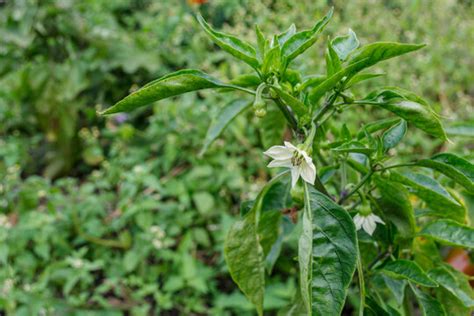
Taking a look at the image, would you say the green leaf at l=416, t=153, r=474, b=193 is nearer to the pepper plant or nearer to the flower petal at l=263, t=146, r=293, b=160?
the pepper plant

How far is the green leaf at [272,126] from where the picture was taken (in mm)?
733

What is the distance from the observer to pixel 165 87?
483mm

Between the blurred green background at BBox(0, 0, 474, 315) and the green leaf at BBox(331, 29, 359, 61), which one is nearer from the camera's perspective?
the green leaf at BBox(331, 29, 359, 61)

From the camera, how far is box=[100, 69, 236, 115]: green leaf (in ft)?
1.57

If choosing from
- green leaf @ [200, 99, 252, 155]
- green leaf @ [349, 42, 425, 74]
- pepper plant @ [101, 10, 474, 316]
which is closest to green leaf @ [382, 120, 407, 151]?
pepper plant @ [101, 10, 474, 316]

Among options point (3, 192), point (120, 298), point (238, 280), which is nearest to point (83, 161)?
point (3, 192)

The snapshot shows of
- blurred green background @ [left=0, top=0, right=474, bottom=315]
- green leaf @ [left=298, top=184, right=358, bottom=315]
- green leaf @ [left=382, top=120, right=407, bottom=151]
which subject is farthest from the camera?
blurred green background @ [left=0, top=0, right=474, bottom=315]

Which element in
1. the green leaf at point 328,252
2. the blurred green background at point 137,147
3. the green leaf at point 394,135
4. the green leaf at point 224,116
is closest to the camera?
the green leaf at point 328,252

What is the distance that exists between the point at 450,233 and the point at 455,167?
0.39ft

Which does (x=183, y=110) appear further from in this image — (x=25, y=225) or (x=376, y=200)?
(x=376, y=200)

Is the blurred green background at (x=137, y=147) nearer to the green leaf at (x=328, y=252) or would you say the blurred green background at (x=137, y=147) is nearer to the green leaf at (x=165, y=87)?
the green leaf at (x=328, y=252)

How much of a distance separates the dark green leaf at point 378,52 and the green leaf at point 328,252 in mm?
149

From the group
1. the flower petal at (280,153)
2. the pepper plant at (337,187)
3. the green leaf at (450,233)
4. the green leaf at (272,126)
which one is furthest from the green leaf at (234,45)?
the green leaf at (450,233)

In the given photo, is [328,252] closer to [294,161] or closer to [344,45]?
[294,161]
